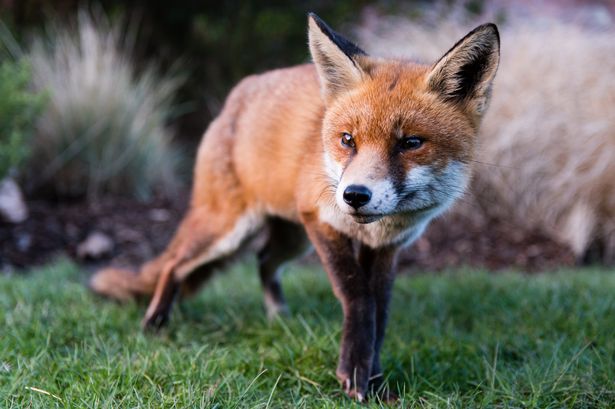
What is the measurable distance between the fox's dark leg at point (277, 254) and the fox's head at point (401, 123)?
1422 mm

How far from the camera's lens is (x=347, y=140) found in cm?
308

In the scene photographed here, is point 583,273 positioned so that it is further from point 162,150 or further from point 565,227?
point 162,150

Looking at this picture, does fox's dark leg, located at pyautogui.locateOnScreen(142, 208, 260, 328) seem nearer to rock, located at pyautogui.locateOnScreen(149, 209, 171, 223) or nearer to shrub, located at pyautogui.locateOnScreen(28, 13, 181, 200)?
rock, located at pyautogui.locateOnScreen(149, 209, 171, 223)

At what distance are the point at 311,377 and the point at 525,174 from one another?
211 inches

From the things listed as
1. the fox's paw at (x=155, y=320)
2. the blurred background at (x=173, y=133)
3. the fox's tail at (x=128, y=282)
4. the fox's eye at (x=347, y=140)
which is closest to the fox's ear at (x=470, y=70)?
the fox's eye at (x=347, y=140)

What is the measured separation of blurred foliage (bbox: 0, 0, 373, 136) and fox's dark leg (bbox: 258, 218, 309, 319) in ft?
17.8

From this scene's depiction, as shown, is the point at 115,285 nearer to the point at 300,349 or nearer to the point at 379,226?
the point at 300,349

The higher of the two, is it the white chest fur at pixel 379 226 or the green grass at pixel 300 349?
the white chest fur at pixel 379 226

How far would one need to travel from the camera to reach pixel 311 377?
128 inches

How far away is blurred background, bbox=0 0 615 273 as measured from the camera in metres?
7.11

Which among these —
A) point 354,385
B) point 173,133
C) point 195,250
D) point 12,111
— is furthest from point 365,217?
point 173,133

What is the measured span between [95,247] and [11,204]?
977 mm

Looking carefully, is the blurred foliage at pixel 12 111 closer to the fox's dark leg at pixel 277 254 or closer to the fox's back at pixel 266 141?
the fox's back at pixel 266 141

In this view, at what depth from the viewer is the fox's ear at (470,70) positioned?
2963 millimetres
